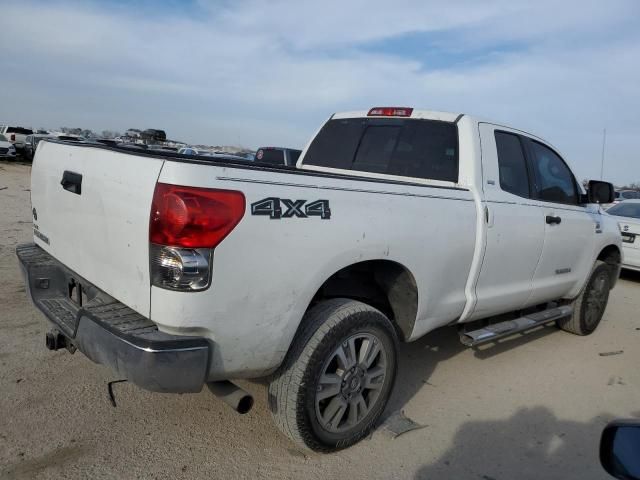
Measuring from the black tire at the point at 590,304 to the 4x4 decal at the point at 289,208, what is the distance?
154 inches

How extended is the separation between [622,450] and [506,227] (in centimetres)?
263

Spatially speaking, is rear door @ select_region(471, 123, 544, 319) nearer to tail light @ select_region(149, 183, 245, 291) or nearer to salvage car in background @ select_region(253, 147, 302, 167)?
tail light @ select_region(149, 183, 245, 291)

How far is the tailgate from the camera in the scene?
2.27 metres

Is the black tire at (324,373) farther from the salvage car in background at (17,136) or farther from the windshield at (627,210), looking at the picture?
the salvage car in background at (17,136)

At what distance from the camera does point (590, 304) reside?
556 centimetres

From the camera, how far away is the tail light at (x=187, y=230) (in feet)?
7.05

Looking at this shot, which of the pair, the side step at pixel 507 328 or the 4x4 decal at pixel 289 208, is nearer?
the 4x4 decal at pixel 289 208

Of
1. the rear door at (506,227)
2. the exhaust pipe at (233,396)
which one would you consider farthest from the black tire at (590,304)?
the exhaust pipe at (233,396)

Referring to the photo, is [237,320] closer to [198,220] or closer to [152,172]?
[198,220]

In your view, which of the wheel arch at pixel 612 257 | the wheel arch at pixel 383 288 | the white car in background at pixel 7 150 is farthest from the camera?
the white car in background at pixel 7 150

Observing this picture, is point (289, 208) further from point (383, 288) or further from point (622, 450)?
point (622, 450)

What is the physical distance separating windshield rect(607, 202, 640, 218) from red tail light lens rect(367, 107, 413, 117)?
23.2 feet

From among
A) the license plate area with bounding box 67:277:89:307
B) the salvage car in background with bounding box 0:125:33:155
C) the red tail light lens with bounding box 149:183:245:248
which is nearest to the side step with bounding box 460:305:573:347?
the red tail light lens with bounding box 149:183:245:248

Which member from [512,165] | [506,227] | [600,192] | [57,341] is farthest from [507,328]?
[57,341]
